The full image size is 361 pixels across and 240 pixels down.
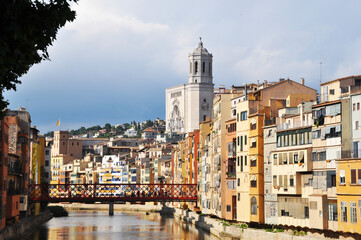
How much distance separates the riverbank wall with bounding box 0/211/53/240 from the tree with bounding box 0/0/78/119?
3619 cm

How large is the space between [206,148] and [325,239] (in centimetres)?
4149

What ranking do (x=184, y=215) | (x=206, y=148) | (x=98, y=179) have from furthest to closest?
(x=98, y=179) < (x=184, y=215) < (x=206, y=148)

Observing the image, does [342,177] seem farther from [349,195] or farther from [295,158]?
[295,158]

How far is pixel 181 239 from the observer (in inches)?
2638

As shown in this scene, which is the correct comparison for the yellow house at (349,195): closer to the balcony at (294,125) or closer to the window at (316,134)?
the window at (316,134)

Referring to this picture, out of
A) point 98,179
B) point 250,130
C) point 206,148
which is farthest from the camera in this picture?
point 98,179

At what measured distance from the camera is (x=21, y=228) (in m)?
67.8

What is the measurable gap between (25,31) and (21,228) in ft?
176

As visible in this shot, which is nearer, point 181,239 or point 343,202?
point 343,202

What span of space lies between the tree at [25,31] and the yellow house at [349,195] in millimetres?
27484

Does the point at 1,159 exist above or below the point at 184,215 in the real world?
above

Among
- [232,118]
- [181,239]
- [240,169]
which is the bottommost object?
[181,239]

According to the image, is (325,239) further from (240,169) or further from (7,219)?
(7,219)

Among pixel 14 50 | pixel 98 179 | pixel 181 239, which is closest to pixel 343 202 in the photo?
pixel 181 239
